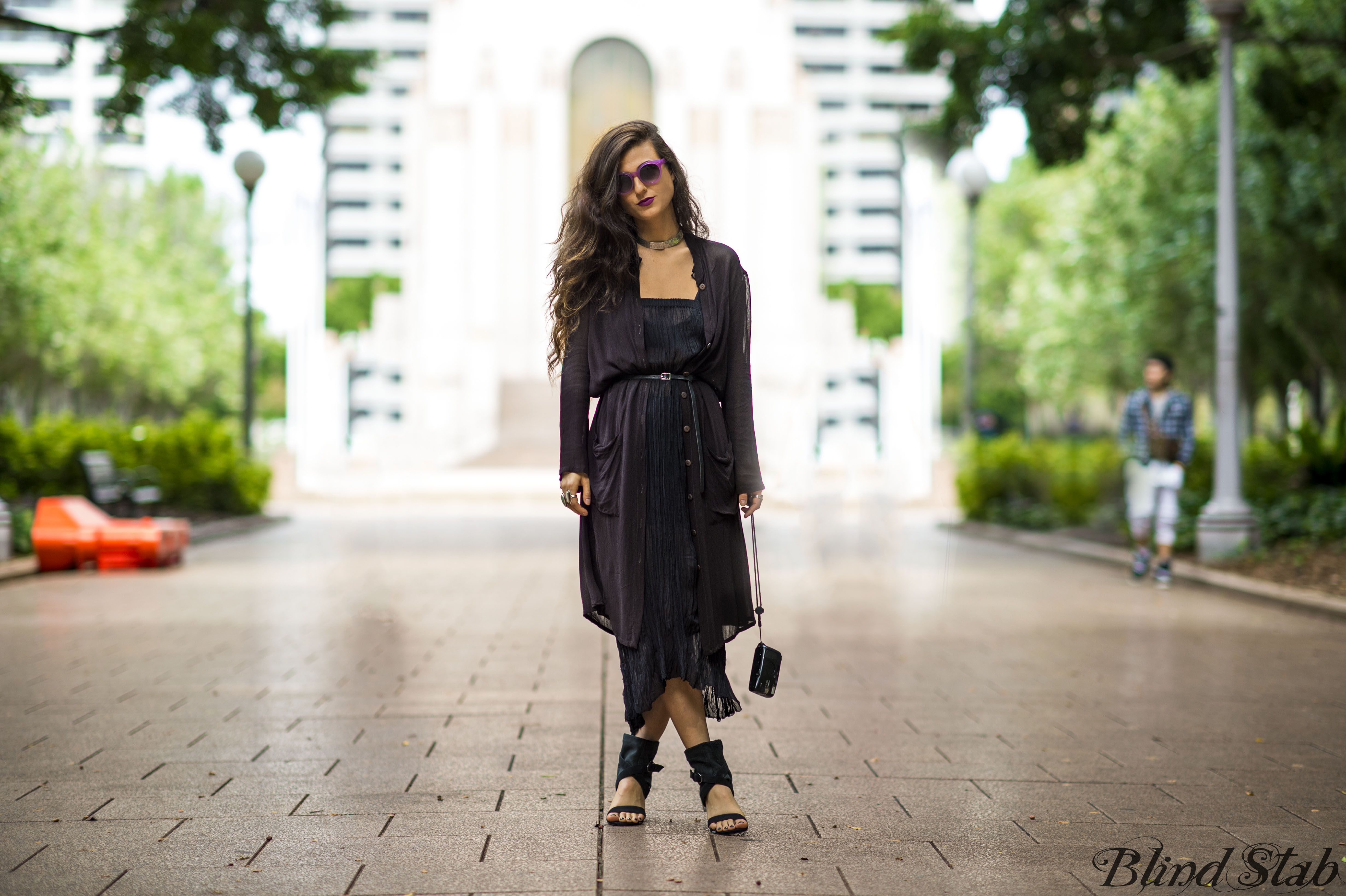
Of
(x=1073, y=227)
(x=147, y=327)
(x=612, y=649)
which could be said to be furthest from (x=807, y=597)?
(x=147, y=327)

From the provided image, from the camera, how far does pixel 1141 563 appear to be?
12195mm

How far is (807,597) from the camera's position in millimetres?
11094

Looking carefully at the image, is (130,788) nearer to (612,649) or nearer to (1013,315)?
(612,649)

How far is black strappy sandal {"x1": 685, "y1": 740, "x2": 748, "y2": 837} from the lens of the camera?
13.1ft

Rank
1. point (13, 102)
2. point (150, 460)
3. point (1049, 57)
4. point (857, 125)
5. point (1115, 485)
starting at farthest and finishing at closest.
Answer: point (857, 125)
point (150, 460)
point (1115, 485)
point (1049, 57)
point (13, 102)

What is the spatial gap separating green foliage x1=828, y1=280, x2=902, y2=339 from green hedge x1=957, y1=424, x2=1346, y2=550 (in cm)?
7253

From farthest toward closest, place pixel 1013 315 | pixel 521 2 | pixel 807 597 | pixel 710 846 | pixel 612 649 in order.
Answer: pixel 521 2
pixel 1013 315
pixel 807 597
pixel 612 649
pixel 710 846

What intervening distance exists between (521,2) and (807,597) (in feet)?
157

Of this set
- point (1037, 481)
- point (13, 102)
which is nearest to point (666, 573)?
point (13, 102)

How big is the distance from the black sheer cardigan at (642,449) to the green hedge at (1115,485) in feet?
33.7

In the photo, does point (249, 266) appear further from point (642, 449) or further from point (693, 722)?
point (693, 722)

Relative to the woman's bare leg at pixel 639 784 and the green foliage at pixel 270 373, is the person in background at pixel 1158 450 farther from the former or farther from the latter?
the green foliage at pixel 270 373

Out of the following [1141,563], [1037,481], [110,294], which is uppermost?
[110,294]

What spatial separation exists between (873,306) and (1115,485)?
7998cm
